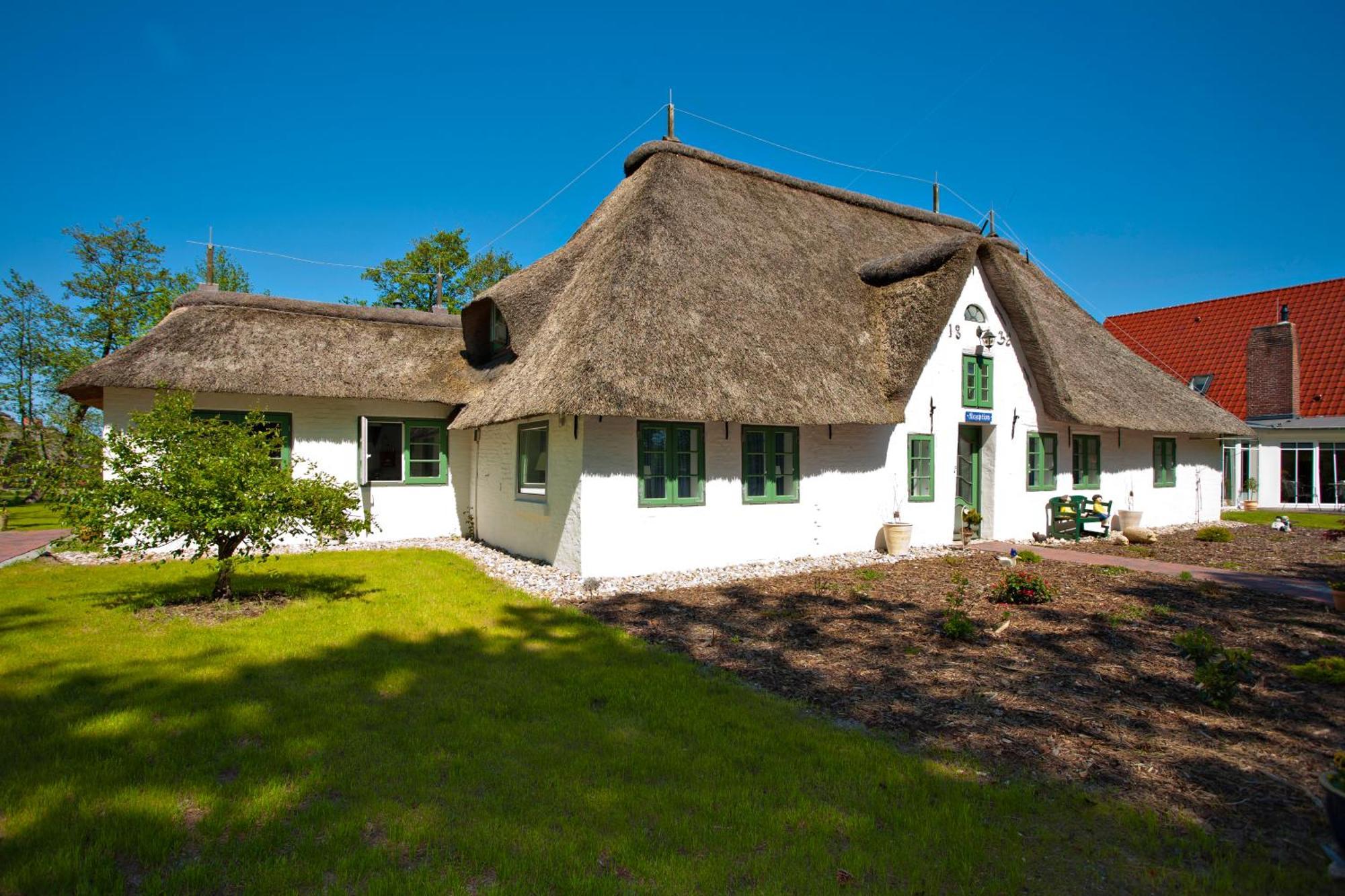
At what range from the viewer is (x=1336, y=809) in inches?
123

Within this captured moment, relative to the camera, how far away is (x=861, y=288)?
13789 mm

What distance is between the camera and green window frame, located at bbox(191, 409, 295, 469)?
12633mm

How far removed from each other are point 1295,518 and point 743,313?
817 inches

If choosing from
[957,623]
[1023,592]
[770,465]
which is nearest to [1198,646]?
[957,623]

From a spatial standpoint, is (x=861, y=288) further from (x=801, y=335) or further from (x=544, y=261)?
(x=544, y=261)

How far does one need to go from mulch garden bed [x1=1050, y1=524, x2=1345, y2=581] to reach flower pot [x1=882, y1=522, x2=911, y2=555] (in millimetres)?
4019

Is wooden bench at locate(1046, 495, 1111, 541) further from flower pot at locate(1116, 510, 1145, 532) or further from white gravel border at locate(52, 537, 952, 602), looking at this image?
white gravel border at locate(52, 537, 952, 602)

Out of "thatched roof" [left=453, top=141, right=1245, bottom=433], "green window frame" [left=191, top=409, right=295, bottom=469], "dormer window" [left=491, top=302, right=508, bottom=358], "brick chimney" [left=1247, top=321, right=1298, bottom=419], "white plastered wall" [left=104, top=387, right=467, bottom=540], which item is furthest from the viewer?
"brick chimney" [left=1247, top=321, right=1298, bottom=419]

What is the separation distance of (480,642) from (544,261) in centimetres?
975

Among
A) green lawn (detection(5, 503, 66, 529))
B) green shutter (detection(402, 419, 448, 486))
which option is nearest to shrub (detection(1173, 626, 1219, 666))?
Result: green shutter (detection(402, 419, 448, 486))

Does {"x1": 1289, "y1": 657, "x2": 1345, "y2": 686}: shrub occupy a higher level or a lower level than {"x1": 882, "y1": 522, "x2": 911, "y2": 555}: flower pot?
lower

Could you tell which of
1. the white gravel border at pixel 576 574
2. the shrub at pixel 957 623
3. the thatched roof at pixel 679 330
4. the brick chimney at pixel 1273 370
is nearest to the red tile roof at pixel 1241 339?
the brick chimney at pixel 1273 370

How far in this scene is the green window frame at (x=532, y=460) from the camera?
11.6m

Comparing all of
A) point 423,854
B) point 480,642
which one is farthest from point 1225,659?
point 480,642
